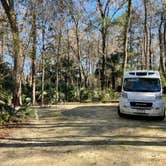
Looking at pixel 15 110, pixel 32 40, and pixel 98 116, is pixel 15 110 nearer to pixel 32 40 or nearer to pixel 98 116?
pixel 98 116

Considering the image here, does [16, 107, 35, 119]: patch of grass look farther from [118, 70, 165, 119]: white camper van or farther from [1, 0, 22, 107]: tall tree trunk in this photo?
[118, 70, 165, 119]: white camper van

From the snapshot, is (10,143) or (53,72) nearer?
(10,143)

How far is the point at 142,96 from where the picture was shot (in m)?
14.1

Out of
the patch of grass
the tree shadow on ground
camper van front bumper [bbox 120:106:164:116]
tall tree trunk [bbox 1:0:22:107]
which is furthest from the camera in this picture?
tall tree trunk [bbox 1:0:22:107]

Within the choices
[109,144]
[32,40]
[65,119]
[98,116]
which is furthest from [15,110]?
[32,40]

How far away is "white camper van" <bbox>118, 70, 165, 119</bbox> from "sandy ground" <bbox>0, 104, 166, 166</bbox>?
0.44 meters

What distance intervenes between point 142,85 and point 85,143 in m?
6.00

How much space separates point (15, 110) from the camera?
13789 mm

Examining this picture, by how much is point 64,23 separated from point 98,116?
17239 mm

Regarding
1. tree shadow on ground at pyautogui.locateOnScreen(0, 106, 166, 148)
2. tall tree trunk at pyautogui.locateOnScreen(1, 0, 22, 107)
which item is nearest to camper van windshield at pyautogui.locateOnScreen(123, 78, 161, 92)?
tree shadow on ground at pyautogui.locateOnScreen(0, 106, 166, 148)

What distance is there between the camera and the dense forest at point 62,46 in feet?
55.7

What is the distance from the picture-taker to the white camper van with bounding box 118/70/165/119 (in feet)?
45.8

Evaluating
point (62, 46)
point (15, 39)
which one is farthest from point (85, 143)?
point (62, 46)

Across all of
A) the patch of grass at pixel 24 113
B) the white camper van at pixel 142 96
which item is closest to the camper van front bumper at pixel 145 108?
the white camper van at pixel 142 96
